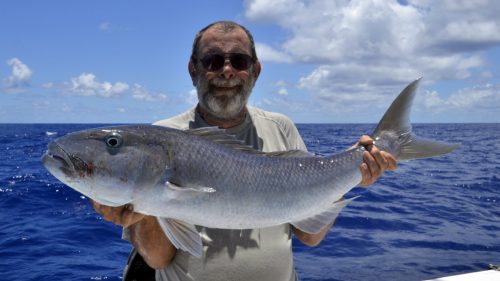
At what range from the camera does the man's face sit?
13.7 ft

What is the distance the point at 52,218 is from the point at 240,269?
1105 centimetres

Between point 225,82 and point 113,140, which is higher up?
point 225,82

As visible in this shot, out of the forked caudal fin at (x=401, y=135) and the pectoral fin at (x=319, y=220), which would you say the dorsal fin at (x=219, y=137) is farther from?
the forked caudal fin at (x=401, y=135)

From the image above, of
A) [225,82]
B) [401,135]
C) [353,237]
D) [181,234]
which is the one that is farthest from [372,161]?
[353,237]

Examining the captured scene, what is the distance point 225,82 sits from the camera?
4.18m

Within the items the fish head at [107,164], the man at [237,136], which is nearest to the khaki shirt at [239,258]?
the man at [237,136]

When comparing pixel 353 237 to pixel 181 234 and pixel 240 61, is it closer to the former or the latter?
pixel 240 61

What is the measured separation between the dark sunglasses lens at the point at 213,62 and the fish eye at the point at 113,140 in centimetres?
130

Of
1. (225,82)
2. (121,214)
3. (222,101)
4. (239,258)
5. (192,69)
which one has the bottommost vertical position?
(239,258)

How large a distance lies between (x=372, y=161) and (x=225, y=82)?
139 centimetres

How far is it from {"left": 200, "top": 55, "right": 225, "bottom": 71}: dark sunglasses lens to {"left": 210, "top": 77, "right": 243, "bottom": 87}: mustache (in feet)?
0.33

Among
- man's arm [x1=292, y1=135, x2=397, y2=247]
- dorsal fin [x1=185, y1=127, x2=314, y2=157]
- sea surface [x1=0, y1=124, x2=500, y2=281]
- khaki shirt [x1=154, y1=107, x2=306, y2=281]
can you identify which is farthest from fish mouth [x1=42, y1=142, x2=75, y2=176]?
sea surface [x1=0, y1=124, x2=500, y2=281]

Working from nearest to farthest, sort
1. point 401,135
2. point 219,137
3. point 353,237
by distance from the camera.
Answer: point 219,137, point 401,135, point 353,237

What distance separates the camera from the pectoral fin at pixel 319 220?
364 cm
